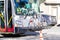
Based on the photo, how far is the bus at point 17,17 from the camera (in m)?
14.1

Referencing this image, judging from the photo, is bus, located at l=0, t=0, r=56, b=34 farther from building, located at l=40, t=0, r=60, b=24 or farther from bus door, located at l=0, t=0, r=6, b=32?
building, located at l=40, t=0, r=60, b=24

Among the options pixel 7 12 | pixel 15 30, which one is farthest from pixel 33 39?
pixel 7 12

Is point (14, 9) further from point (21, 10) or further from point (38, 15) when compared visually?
point (38, 15)

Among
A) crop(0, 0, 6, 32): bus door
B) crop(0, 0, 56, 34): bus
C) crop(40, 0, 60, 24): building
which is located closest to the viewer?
crop(0, 0, 56, 34): bus

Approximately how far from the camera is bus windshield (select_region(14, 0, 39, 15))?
1416cm

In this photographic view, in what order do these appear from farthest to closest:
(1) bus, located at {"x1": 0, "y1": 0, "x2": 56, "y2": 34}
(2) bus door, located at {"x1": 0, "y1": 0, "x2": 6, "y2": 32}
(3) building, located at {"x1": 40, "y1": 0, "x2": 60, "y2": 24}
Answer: (3) building, located at {"x1": 40, "y1": 0, "x2": 60, "y2": 24}
(2) bus door, located at {"x1": 0, "y1": 0, "x2": 6, "y2": 32}
(1) bus, located at {"x1": 0, "y1": 0, "x2": 56, "y2": 34}

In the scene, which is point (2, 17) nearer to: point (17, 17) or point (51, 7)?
point (17, 17)

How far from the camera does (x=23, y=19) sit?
14.1 meters

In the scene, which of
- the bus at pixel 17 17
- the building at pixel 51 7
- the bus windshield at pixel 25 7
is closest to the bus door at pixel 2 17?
the bus at pixel 17 17

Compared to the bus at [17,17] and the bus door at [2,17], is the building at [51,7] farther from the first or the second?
the bus door at [2,17]

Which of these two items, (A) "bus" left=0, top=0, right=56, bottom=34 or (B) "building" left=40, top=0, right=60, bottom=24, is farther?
(B) "building" left=40, top=0, right=60, bottom=24

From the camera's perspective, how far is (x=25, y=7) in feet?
46.9

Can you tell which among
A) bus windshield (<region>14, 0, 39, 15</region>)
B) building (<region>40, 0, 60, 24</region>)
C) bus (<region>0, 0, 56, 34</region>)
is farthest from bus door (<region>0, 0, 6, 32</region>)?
A: building (<region>40, 0, 60, 24</region>)

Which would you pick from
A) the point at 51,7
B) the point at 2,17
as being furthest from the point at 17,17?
the point at 51,7
